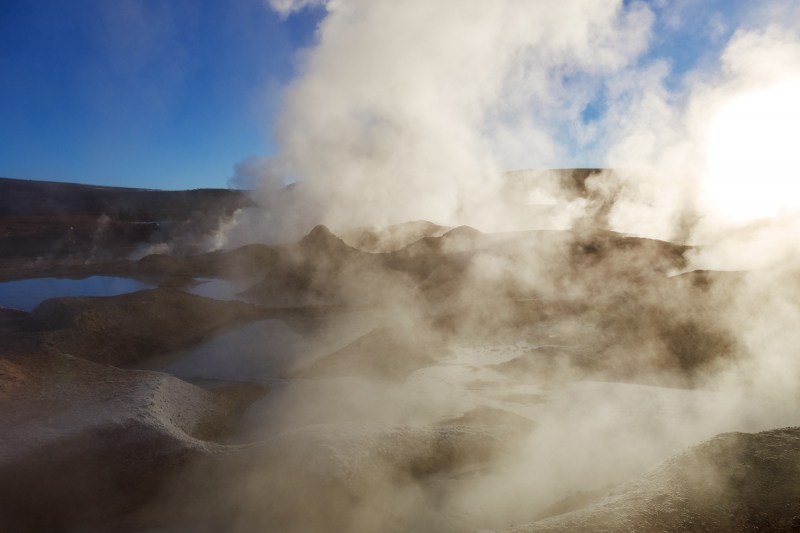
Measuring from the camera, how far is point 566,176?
43.3 metres

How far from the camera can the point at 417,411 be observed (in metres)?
7.07

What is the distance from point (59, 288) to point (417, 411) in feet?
55.8

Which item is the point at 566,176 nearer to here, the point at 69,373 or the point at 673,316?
the point at 673,316

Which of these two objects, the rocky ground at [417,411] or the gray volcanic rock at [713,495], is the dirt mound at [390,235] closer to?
the rocky ground at [417,411]

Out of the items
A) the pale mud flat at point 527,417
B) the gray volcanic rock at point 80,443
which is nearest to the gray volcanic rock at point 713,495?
the pale mud flat at point 527,417

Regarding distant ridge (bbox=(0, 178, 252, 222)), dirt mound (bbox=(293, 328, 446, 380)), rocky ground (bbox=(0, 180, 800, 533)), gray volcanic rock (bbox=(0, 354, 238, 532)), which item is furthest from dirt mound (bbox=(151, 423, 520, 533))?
distant ridge (bbox=(0, 178, 252, 222))

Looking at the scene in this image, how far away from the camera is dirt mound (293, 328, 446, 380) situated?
8.73m

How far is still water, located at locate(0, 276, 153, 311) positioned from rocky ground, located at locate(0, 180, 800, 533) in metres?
5.67

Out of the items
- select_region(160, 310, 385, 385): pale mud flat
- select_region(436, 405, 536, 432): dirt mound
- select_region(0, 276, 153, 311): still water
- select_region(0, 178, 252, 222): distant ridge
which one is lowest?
select_region(436, 405, 536, 432): dirt mound

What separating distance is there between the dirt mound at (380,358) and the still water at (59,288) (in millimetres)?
10969

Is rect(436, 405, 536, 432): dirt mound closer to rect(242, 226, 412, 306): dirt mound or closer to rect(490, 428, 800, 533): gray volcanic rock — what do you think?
rect(490, 428, 800, 533): gray volcanic rock

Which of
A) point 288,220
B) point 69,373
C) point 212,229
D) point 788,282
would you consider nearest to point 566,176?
point 288,220

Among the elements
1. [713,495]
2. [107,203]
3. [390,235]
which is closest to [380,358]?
[713,495]

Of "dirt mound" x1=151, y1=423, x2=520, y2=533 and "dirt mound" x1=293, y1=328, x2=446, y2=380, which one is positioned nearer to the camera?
"dirt mound" x1=151, y1=423, x2=520, y2=533
